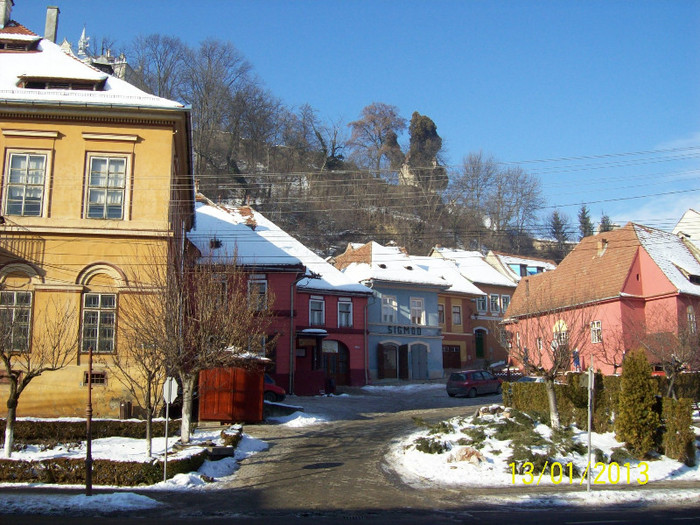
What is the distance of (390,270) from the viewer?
47.1m

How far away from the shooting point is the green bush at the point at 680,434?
17.3 meters

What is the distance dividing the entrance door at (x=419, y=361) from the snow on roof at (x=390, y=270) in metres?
4.59

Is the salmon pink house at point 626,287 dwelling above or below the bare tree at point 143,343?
above

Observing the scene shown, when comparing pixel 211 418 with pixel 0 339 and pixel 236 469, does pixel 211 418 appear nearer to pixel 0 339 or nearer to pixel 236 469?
pixel 236 469

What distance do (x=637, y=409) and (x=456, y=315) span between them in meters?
35.5

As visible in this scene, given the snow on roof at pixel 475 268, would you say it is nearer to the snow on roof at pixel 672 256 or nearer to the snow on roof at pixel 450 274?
the snow on roof at pixel 450 274

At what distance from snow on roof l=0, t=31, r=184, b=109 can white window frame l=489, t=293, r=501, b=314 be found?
40.7 m

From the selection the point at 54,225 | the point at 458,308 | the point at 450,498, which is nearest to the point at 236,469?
the point at 450,498

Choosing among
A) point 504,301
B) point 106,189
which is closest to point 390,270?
point 504,301

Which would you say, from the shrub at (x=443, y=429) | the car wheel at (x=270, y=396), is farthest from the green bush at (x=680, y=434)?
the car wheel at (x=270, y=396)

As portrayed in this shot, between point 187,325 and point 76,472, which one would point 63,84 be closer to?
point 187,325

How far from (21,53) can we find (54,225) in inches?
327

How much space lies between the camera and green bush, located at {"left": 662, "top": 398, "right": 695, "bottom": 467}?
17344 millimetres

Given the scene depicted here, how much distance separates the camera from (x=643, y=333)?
1205 inches
